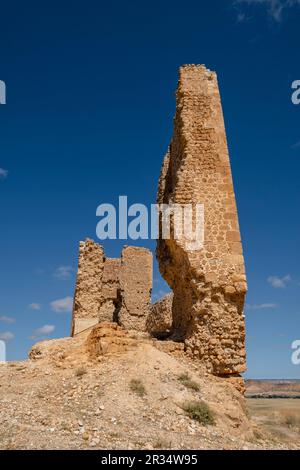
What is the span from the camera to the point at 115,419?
647cm

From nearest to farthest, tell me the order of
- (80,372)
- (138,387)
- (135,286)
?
1. (138,387)
2. (80,372)
3. (135,286)

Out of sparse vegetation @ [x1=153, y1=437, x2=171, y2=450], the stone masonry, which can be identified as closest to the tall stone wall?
sparse vegetation @ [x1=153, y1=437, x2=171, y2=450]

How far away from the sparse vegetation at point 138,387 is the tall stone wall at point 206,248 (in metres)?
2.07

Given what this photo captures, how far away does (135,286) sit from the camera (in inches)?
832

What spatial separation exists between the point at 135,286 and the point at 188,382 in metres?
13.1

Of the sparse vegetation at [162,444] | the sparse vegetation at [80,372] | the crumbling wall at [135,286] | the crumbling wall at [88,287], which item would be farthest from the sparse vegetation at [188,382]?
the crumbling wall at [135,286]

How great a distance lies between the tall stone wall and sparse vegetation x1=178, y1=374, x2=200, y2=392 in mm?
1029

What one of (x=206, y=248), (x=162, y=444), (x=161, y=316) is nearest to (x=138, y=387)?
(x=162, y=444)

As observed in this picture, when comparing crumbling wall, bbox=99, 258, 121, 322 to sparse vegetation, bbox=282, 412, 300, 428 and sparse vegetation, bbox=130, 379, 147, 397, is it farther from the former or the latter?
sparse vegetation, bbox=130, 379, 147, 397

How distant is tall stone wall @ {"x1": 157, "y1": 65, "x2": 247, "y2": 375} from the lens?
9359 mm

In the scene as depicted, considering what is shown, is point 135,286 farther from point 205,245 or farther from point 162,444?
point 162,444
